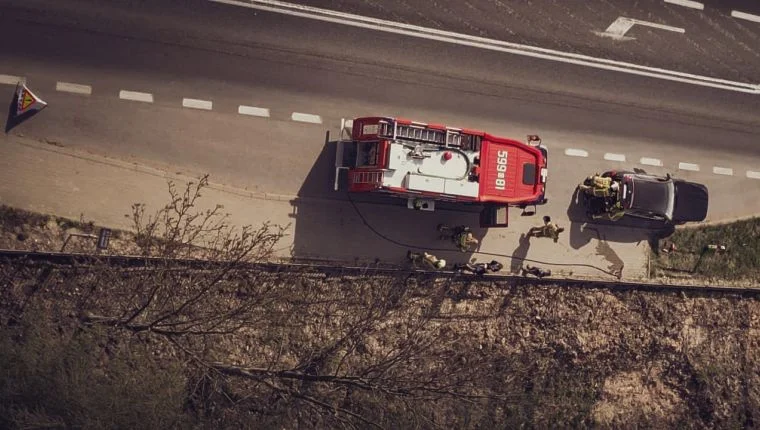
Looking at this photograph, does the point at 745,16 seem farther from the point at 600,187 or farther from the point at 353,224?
the point at 353,224

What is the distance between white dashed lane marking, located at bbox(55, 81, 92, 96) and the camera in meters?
20.7

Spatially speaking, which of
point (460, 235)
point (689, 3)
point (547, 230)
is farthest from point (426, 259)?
point (689, 3)

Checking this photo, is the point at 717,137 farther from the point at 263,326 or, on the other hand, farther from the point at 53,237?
the point at 53,237

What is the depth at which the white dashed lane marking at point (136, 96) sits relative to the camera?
2105 cm

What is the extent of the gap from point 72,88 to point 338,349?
1191 centimetres

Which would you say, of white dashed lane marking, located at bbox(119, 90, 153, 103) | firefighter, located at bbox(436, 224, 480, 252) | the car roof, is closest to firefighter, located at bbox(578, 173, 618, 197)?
the car roof

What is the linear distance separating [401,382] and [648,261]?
1044 cm

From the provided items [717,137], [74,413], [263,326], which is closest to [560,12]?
[717,137]

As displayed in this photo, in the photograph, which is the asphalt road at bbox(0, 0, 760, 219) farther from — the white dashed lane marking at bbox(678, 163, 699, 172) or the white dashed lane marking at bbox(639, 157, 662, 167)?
the white dashed lane marking at bbox(639, 157, 662, 167)

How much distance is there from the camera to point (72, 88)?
20.7 meters

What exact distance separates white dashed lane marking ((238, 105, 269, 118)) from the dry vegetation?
125 inches

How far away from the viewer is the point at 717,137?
25344 millimetres

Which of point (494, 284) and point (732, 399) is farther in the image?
point (732, 399)

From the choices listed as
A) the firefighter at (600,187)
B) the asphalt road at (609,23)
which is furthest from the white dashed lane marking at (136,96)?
the firefighter at (600,187)
